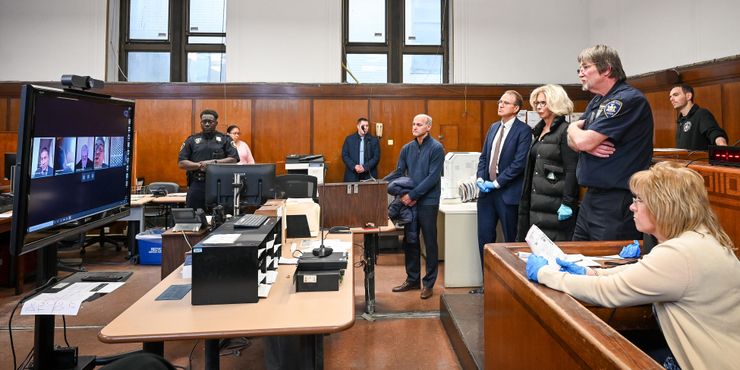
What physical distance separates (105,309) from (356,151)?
4183mm

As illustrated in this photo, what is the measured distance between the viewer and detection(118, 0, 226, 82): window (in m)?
7.65

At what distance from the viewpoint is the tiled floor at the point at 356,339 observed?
106 inches

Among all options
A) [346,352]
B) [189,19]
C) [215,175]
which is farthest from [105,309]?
[189,19]

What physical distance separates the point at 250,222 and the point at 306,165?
170 inches

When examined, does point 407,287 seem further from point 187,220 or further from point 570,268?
point 570,268

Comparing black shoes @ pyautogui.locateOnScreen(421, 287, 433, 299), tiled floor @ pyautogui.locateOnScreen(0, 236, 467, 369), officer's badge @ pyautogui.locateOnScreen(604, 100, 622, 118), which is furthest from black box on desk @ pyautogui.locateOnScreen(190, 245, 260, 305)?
black shoes @ pyautogui.locateOnScreen(421, 287, 433, 299)

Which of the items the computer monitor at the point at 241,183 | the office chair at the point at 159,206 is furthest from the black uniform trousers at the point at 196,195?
the computer monitor at the point at 241,183

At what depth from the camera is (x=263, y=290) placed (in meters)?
1.75

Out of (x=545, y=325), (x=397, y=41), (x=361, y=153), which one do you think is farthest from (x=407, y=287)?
(x=397, y=41)

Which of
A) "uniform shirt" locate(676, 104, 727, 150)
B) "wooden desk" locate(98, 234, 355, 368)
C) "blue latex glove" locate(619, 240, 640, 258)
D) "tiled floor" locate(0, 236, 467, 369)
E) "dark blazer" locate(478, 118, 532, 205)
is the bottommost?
"tiled floor" locate(0, 236, 467, 369)

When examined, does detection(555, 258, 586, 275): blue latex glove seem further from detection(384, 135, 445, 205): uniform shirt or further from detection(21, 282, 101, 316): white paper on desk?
detection(384, 135, 445, 205): uniform shirt

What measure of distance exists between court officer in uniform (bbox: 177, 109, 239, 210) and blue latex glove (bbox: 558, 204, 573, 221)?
3.09 metres

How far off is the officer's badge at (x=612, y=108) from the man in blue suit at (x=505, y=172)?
3.85ft

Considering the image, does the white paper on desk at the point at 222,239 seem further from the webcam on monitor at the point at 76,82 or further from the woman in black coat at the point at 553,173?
the woman in black coat at the point at 553,173
